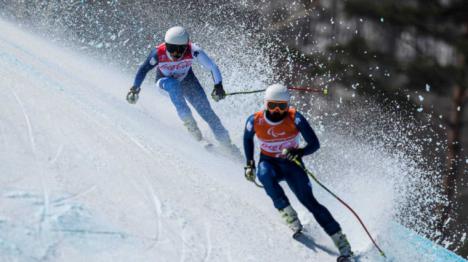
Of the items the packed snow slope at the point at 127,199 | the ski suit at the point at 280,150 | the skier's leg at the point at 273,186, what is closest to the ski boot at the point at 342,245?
the packed snow slope at the point at 127,199

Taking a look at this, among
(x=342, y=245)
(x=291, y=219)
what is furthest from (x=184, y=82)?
(x=342, y=245)

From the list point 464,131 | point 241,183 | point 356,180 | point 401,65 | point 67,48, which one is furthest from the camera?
point 401,65

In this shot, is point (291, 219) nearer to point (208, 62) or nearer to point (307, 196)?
point (307, 196)

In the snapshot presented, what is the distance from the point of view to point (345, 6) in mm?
24906

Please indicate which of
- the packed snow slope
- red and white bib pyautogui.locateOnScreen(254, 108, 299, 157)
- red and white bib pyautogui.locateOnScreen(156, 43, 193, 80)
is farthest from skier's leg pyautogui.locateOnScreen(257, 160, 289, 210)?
red and white bib pyautogui.locateOnScreen(156, 43, 193, 80)

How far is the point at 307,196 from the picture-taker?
221 inches

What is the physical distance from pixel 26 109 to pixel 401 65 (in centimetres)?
1848

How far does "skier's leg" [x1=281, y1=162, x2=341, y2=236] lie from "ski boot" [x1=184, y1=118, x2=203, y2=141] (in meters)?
2.27

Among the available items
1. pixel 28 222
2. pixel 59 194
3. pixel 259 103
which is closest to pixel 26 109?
pixel 59 194

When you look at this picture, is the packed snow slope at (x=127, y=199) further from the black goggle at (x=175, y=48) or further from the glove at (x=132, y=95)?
the black goggle at (x=175, y=48)

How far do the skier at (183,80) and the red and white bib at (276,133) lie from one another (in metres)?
2.00

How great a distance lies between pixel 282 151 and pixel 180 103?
2.26 m

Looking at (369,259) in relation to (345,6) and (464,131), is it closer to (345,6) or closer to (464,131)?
(464,131)

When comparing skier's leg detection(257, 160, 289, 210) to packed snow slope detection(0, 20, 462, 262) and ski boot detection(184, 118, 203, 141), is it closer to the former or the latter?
packed snow slope detection(0, 20, 462, 262)
